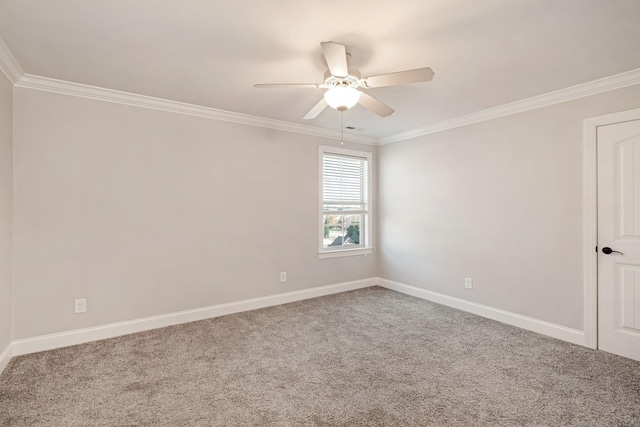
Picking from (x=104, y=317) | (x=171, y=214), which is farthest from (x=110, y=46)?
(x=104, y=317)

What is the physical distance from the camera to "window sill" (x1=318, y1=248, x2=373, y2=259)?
15.1 ft

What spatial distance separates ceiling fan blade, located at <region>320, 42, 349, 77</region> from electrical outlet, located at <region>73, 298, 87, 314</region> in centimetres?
312

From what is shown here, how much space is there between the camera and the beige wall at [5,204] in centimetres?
247

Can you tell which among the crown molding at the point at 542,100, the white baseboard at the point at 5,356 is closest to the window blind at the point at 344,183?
the crown molding at the point at 542,100

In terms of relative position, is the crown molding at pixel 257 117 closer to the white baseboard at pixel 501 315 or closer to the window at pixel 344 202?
the window at pixel 344 202

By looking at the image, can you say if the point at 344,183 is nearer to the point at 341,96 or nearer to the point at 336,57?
the point at 341,96

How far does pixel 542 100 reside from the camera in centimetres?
318

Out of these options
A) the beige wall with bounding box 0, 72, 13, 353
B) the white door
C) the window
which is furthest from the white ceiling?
the window

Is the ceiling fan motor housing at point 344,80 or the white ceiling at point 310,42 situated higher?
the white ceiling at point 310,42

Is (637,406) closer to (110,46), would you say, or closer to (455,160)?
(455,160)

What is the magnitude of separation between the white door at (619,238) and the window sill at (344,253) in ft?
9.38

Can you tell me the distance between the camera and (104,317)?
3.10m

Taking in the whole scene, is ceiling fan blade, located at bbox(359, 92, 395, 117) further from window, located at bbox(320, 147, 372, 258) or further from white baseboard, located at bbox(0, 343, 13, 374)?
white baseboard, located at bbox(0, 343, 13, 374)

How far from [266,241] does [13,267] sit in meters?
2.42
